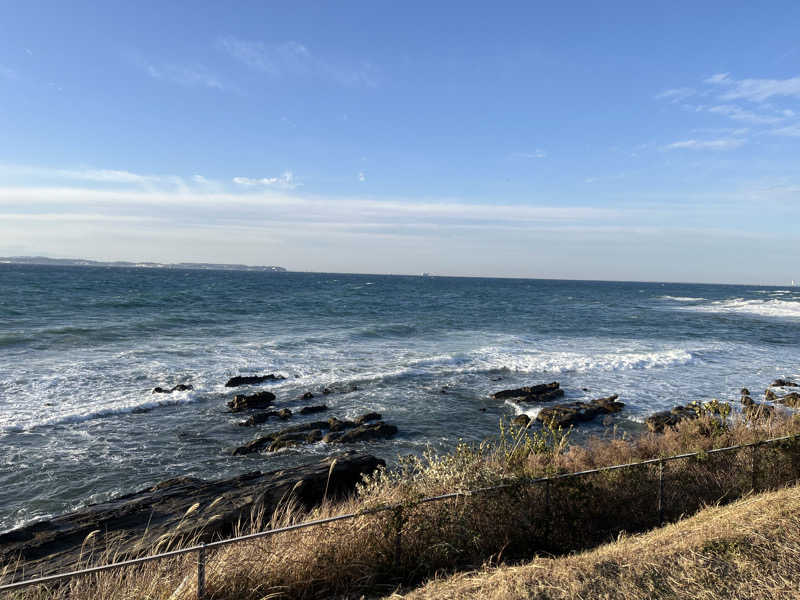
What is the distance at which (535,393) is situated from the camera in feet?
67.4

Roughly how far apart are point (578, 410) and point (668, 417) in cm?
293

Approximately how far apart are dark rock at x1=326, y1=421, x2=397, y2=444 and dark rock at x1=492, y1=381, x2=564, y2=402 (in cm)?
618

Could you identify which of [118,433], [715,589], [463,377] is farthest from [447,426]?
[715,589]

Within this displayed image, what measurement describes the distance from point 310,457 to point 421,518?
837cm

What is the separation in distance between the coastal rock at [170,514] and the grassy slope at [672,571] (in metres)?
3.28

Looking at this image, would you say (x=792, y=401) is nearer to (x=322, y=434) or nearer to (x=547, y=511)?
(x=547, y=511)

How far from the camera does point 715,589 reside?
482 cm

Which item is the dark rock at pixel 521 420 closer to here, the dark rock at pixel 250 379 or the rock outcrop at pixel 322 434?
the rock outcrop at pixel 322 434

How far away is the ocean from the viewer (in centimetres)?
1326

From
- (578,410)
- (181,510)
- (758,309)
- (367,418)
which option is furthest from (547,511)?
(758,309)

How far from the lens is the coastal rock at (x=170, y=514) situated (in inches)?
293

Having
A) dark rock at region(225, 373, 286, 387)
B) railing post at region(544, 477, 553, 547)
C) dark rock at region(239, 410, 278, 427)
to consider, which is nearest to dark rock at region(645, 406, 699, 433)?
railing post at region(544, 477, 553, 547)

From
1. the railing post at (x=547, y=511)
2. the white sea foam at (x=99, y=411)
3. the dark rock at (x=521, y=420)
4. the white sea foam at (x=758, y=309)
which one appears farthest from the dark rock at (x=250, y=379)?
the white sea foam at (x=758, y=309)

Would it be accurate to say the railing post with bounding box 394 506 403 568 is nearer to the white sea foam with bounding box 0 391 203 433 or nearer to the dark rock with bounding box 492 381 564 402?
the white sea foam with bounding box 0 391 203 433
